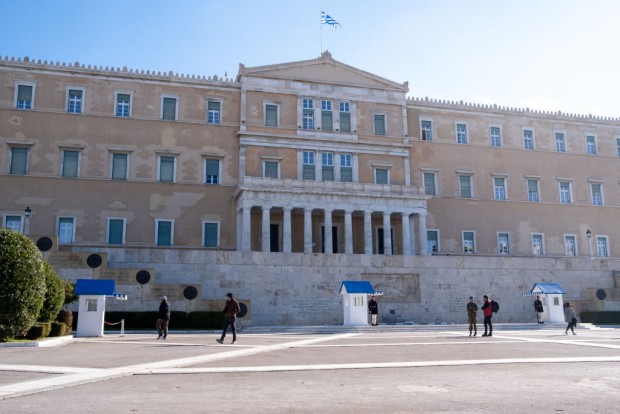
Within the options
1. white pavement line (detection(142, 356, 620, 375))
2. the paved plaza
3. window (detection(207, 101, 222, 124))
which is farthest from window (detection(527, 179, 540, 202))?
white pavement line (detection(142, 356, 620, 375))

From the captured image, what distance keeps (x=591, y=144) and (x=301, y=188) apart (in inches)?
1186

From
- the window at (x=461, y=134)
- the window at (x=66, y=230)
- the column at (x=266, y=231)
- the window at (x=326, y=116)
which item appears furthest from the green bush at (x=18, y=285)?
the window at (x=461, y=134)

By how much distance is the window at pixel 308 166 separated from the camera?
44156 millimetres

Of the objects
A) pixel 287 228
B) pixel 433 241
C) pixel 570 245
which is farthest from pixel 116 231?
pixel 570 245

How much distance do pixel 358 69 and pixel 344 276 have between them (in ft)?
67.6

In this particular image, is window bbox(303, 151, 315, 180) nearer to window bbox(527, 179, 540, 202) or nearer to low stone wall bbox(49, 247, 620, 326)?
low stone wall bbox(49, 247, 620, 326)

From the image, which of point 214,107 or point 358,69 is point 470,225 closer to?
point 358,69

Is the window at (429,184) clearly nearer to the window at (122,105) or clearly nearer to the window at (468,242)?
the window at (468,242)

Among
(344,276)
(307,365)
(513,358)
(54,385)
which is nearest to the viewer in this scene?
(54,385)

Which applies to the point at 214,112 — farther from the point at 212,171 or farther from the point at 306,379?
the point at 306,379

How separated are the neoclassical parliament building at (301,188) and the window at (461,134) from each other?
0.57 ft

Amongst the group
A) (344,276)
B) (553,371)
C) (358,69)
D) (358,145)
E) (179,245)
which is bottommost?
(553,371)

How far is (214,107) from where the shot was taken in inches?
1741

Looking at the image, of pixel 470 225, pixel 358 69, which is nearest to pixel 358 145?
pixel 358 69
